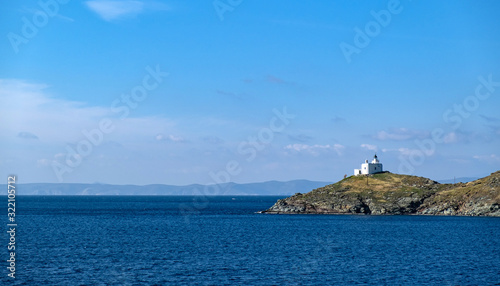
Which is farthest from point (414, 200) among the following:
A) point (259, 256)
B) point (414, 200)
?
point (259, 256)

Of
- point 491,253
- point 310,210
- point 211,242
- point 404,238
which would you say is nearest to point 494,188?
point 310,210

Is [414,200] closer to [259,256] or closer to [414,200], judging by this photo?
[414,200]

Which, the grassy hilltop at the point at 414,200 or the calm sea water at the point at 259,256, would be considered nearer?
the calm sea water at the point at 259,256

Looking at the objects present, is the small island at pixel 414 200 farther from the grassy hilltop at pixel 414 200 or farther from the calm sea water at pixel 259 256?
the calm sea water at pixel 259 256

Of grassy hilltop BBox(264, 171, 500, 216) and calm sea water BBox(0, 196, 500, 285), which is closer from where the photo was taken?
calm sea water BBox(0, 196, 500, 285)

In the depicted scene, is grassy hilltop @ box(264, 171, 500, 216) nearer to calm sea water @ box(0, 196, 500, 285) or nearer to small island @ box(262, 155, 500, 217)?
small island @ box(262, 155, 500, 217)

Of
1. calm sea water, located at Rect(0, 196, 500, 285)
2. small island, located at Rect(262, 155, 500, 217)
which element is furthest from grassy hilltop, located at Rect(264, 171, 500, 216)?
calm sea water, located at Rect(0, 196, 500, 285)

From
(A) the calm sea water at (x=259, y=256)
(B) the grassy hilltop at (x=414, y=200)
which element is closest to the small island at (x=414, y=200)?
(B) the grassy hilltop at (x=414, y=200)

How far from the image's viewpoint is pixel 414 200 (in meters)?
186

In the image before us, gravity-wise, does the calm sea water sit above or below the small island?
below

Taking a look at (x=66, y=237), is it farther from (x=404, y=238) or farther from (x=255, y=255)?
(x=404, y=238)

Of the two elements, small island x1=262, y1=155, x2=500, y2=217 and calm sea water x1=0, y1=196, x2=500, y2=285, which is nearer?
calm sea water x1=0, y1=196, x2=500, y2=285

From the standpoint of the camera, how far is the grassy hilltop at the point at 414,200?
572 ft

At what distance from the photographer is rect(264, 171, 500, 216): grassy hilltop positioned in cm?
17438
